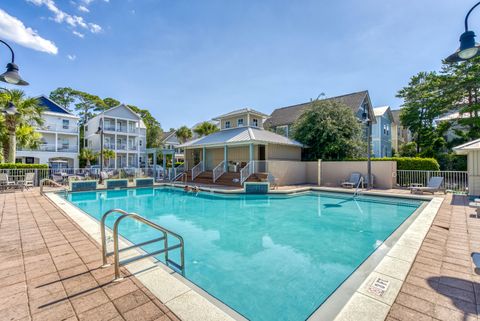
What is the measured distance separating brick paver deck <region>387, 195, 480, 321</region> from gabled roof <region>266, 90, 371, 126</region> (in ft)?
62.9

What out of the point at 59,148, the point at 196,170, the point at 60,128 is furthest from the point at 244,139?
the point at 59,148

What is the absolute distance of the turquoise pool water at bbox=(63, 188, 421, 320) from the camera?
3.87m

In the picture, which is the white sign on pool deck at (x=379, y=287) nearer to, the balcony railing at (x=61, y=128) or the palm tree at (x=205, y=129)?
the palm tree at (x=205, y=129)

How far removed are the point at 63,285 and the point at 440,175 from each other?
19.3 metres

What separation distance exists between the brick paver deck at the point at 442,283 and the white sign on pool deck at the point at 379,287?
178 millimetres

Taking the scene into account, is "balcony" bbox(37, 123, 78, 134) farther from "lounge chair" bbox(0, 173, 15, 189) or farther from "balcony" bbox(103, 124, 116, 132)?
"lounge chair" bbox(0, 173, 15, 189)

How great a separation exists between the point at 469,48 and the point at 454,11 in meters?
6.68

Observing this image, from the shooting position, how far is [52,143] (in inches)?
1153

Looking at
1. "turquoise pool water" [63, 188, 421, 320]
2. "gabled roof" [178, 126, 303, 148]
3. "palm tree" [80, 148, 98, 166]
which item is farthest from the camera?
"palm tree" [80, 148, 98, 166]

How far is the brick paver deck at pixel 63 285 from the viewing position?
248 centimetres

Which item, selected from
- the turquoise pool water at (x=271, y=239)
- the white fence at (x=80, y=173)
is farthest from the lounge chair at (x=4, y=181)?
the turquoise pool water at (x=271, y=239)

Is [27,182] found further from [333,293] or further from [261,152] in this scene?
[333,293]

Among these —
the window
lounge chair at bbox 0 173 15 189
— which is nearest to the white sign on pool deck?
lounge chair at bbox 0 173 15 189

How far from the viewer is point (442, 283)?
3.10 m
